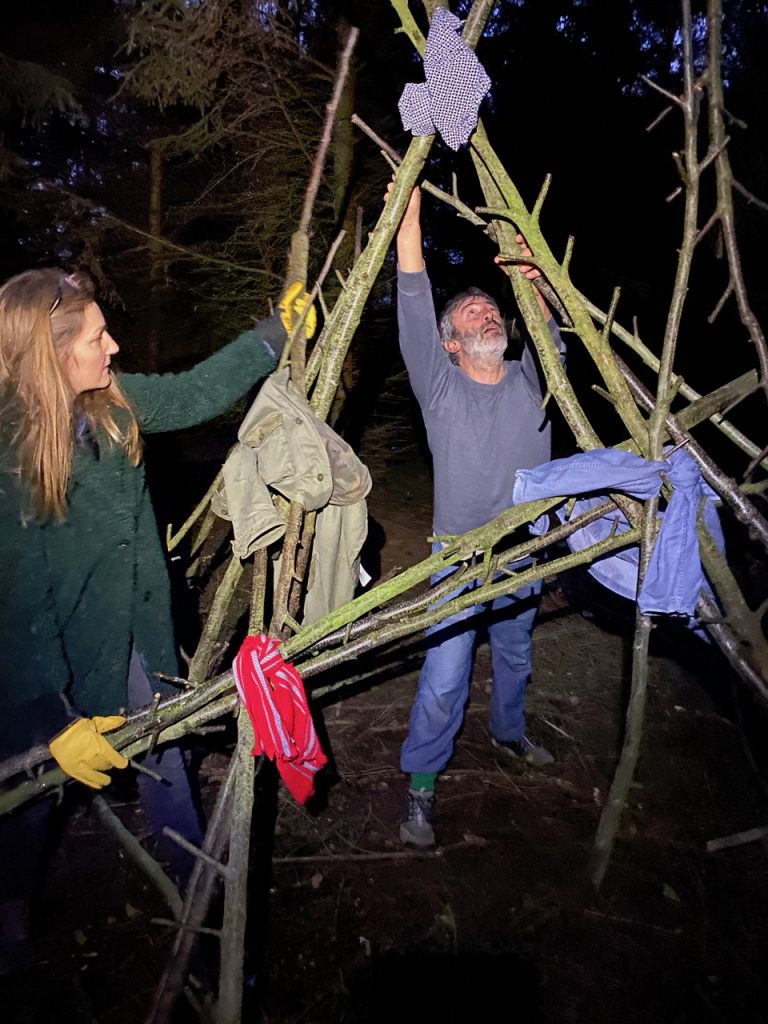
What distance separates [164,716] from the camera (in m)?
1.90

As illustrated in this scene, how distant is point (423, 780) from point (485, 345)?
6.48ft

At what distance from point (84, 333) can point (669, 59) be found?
29.8 feet

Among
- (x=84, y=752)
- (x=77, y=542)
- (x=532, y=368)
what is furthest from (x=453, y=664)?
(x=77, y=542)

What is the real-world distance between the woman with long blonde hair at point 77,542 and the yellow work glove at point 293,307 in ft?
0.04

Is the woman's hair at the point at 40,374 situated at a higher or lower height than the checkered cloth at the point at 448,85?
lower

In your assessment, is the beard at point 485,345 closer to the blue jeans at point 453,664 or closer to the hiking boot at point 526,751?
the blue jeans at point 453,664

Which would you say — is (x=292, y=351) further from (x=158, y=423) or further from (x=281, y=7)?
(x=281, y=7)

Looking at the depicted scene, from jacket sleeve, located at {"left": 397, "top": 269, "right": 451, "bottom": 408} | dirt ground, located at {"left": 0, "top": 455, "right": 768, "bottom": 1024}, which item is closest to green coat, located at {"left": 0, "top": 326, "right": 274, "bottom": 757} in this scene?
jacket sleeve, located at {"left": 397, "top": 269, "right": 451, "bottom": 408}

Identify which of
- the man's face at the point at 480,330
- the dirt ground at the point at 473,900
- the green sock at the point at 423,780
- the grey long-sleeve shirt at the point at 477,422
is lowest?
the dirt ground at the point at 473,900

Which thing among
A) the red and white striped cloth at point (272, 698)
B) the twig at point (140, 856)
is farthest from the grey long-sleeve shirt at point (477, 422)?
the twig at point (140, 856)

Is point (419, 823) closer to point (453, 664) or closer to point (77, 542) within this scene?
→ point (453, 664)

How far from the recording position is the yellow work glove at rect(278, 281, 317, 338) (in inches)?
87.1

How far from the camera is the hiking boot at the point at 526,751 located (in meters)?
3.39

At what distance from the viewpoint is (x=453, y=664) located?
2.74m
